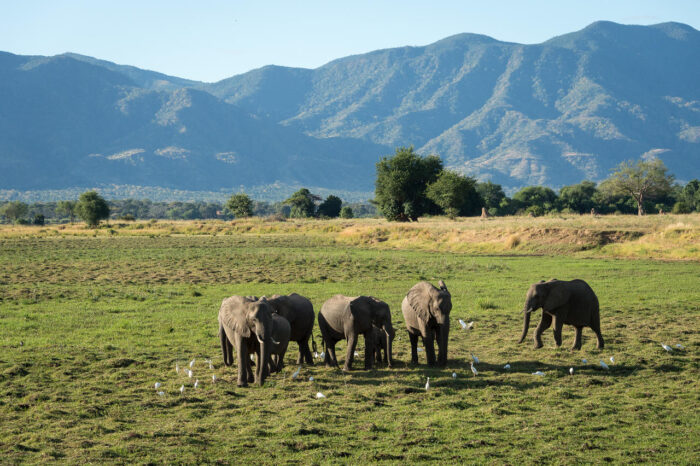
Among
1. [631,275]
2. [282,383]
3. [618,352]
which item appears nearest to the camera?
[282,383]

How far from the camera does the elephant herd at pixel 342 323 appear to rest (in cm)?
1447

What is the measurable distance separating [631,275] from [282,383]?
26.1m

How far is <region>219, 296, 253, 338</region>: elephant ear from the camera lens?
14547 mm

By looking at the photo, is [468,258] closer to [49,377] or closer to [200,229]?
[49,377]

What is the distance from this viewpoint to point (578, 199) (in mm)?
146125

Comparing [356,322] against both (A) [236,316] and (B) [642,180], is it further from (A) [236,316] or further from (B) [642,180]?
(B) [642,180]

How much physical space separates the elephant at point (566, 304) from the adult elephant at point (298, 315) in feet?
19.4

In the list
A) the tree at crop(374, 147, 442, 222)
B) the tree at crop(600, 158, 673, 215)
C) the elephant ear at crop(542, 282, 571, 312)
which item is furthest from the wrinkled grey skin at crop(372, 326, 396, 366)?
the tree at crop(600, 158, 673, 215)

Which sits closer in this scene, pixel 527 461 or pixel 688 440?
pixel 527 461

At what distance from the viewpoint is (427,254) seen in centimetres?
5300

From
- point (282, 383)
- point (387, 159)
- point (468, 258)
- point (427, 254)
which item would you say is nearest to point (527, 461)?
point (282, 383)

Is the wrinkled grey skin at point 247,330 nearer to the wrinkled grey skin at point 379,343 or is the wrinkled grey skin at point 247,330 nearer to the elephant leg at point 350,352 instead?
the elephant leg at point 350,352

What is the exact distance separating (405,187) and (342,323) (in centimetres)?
7442

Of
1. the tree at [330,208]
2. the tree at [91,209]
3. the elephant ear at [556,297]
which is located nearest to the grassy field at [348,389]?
the elephant ear at [556,297]
